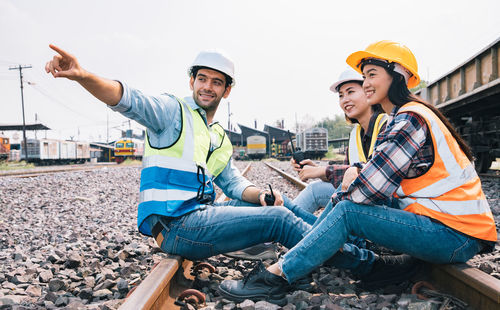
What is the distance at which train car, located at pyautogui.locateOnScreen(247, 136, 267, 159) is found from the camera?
35.8 metres

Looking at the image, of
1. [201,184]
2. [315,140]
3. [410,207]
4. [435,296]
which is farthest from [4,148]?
[435,296]

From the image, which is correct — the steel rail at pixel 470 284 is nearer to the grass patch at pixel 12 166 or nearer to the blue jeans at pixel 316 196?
the blue jeans at pixel 316 196

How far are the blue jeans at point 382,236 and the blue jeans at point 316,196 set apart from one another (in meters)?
1.44

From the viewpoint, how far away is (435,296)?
1.85 meters

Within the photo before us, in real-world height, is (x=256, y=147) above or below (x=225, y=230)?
below

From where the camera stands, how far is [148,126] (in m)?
2.07

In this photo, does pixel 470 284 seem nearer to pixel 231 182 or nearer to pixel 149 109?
pixel 231 182

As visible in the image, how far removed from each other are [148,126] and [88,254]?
5.07 ft

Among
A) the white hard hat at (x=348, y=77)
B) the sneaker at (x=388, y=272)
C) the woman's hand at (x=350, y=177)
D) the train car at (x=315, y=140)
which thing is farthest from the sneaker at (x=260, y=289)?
the train car at (x=315, y=140)

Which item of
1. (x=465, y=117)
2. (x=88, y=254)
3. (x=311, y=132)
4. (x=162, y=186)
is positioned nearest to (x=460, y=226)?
(x=162, y=186)

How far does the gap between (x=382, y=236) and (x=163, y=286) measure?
123 cm

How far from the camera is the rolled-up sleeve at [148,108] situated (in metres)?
1.85

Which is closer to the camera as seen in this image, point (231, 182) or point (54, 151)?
point (231, 182)

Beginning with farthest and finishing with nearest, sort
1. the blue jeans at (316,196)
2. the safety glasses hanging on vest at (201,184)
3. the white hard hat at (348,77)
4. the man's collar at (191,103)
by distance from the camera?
the blue jeans at (316,196) → the white hard hat at (348,77) → the man's collar at (191,103) → the safety glasses hanging on vest at (201,184)
